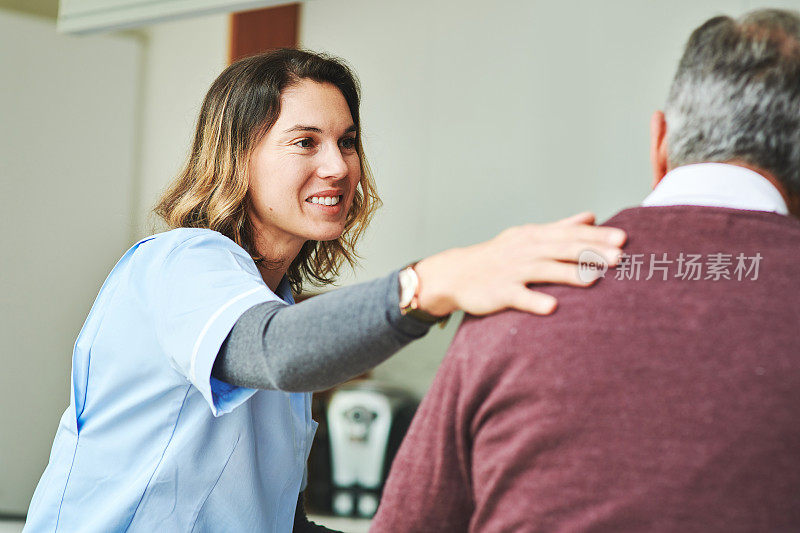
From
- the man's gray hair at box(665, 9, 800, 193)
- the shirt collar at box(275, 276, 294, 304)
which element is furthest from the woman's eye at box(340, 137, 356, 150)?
the man's gray hair at box(665, 9, 800, 193)

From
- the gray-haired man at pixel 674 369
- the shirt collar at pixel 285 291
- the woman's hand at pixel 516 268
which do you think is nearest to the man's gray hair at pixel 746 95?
the gray-haired man at pixel 674 369

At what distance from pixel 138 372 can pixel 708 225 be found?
779 mm

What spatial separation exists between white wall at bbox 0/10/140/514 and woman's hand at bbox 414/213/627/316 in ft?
11.8

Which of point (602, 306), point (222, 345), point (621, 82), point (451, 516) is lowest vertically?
point (451, 516)

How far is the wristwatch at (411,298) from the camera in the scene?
836 millimetres

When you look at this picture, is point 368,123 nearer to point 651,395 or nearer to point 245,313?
point 245,313

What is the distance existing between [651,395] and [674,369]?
0.03 metres

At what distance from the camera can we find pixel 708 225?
815 millimetres

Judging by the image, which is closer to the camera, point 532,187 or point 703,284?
point 703,284

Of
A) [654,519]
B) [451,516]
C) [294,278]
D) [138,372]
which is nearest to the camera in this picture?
[654,519]

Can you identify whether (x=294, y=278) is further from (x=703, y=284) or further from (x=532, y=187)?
(x=532, y=187)

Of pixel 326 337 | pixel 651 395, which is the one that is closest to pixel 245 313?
pixel 326 337

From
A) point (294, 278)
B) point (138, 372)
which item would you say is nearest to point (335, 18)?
point (294, 278)

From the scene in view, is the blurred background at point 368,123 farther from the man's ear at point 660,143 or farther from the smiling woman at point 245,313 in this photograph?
the man's ear at point 660,143
